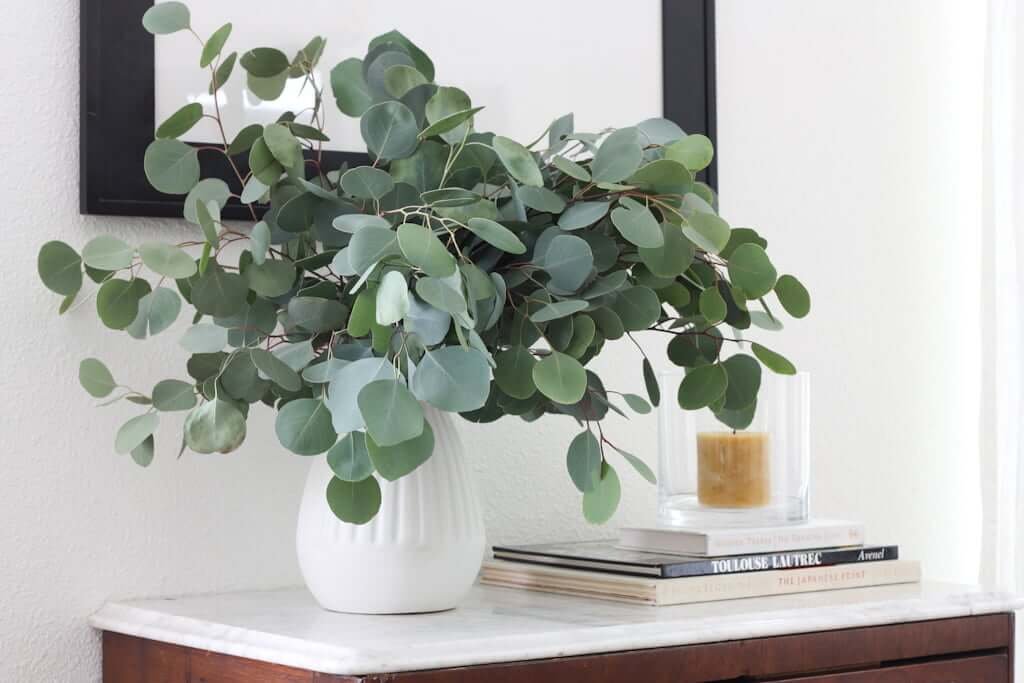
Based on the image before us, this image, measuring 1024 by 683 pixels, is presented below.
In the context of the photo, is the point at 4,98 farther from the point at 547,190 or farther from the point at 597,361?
the point at 597,361

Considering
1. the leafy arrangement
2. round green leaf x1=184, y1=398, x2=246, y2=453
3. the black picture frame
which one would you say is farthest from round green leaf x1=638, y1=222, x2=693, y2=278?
the black picture frame

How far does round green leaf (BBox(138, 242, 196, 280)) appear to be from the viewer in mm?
989

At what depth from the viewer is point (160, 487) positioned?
119cm

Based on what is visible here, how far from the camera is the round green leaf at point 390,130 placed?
97 cm

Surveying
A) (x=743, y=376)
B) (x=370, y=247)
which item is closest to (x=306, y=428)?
(x=370, y=247)

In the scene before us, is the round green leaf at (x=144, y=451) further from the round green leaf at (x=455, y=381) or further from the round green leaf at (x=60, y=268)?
the round green leaf at (x=455, y=381)

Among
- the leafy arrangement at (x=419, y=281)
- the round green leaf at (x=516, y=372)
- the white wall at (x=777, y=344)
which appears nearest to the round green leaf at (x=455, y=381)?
the leafy arrangement at (x=419, y=281)

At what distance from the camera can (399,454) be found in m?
0.86

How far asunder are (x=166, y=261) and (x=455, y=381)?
0.91ft

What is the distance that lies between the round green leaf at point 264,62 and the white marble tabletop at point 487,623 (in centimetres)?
45

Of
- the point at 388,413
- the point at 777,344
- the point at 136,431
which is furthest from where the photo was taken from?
the point at 777,344

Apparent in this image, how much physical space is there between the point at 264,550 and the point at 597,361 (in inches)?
16.2

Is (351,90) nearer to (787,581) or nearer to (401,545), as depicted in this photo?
(401,545)

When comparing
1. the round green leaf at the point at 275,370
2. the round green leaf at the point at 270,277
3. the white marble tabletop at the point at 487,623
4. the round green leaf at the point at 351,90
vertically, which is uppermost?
the round green leaf at the point at 351,90
